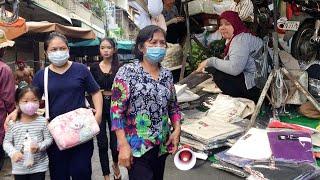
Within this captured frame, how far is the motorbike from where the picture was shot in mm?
5941

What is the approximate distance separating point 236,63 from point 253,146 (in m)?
1.26

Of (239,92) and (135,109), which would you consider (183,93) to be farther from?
(135,109)

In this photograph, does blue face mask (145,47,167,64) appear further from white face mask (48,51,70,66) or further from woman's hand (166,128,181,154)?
white face mask (48,51,70,66)

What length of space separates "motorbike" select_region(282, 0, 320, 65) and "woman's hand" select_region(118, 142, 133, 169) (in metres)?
3.64

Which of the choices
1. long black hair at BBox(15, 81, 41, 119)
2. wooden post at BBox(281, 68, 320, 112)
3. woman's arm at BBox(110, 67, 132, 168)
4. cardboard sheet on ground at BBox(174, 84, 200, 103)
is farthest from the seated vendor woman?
long black hair at BBox(15, 81, 41, 119)

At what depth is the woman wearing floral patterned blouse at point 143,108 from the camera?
318 centimetres

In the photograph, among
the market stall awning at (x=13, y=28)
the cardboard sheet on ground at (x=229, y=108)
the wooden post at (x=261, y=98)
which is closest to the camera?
the wooden post at (x=261, y=98)

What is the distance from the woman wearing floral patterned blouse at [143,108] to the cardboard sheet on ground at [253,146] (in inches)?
25.2

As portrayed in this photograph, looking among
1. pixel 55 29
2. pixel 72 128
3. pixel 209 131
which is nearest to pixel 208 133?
pixel 209 131

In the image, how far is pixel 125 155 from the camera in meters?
3.10

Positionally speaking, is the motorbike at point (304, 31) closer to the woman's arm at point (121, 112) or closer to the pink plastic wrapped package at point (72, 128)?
the pink plastic wrapped package at point (72, 128)

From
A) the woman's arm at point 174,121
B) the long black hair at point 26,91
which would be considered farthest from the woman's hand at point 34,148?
the woman's arm at point 174,121

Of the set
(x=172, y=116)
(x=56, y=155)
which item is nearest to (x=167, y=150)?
(x=172, y=116)

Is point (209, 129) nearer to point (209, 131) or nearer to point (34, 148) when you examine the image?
point (209, 131)
